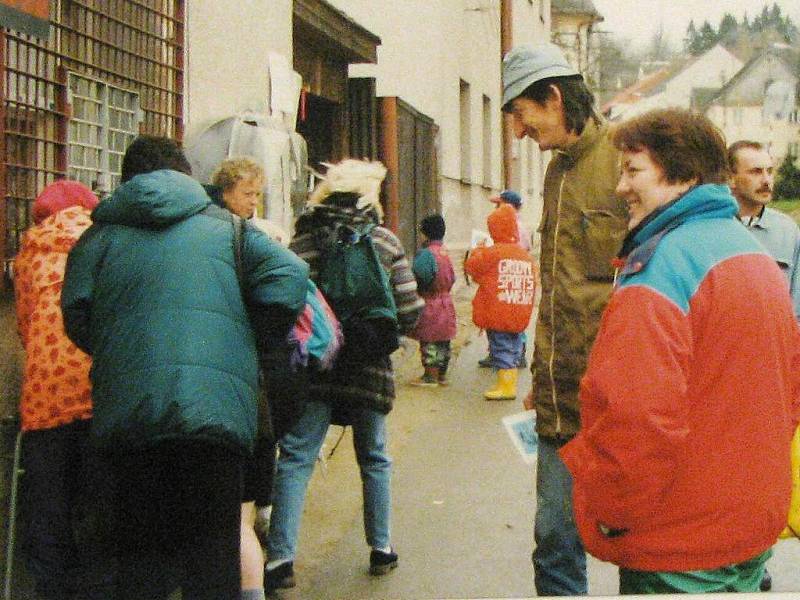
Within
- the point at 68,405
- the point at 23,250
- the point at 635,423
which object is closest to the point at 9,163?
the point at 23,250

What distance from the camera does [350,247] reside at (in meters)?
4.82

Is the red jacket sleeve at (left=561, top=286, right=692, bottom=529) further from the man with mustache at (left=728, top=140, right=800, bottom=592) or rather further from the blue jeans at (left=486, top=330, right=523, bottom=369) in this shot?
the blue jeans at (left=486, top=330, right=523, bottom=369)

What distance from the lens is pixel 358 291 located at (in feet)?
15.8

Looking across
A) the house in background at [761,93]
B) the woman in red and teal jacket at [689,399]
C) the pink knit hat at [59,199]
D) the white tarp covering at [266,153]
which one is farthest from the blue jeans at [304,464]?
the house in background at [761,93]

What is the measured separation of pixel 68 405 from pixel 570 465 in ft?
7.25

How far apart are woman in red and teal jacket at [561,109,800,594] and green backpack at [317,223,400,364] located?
2213 mm

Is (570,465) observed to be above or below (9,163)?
below

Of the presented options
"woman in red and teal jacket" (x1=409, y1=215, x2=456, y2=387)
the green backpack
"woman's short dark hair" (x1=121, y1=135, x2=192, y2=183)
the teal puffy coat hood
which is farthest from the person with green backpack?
"woman in red and teal jacket" (x1=409, y1=215, x2=456, y2=387)

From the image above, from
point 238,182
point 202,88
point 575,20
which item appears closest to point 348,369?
point 238,182

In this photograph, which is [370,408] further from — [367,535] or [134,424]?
[134,424]

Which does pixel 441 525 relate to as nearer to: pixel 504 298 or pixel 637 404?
pixel 637 404

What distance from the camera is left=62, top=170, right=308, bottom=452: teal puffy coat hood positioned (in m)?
3.27

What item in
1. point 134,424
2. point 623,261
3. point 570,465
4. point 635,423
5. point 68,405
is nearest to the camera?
point 635,423

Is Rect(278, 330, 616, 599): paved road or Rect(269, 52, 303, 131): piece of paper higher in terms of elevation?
Rect(269, 52, 303, 131): piece of paper
